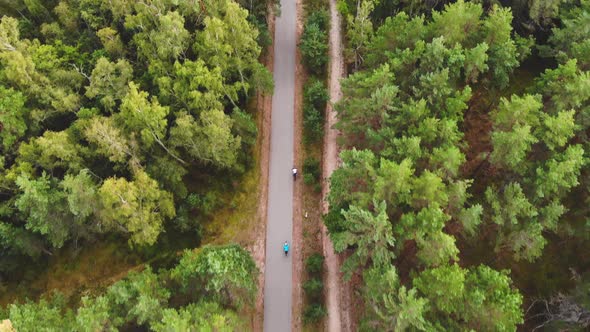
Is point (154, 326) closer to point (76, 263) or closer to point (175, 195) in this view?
point (175, 195)

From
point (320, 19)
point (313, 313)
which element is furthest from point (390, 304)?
point (320, 19)

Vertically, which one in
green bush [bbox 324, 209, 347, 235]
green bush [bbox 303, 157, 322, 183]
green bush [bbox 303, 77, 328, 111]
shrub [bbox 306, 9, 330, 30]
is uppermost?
shrub [bbox 306, 9, 330, 30]

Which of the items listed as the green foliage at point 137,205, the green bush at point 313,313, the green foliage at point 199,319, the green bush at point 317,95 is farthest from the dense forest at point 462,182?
the green foliage at point 137,205

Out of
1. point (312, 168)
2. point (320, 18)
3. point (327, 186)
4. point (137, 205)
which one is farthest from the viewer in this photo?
point (320, 18)

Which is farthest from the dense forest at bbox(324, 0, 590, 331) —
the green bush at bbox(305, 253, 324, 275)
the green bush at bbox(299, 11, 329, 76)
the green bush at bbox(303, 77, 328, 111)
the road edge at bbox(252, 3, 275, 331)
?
the road edge at bbox(252, 3, 275, 331)

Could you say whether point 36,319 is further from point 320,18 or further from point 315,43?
point 320,18

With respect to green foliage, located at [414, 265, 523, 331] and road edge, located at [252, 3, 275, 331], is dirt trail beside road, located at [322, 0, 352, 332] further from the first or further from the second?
green foliage, located at [414, 265, 523, 331]

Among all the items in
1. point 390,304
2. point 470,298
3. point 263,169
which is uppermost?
point 263,169

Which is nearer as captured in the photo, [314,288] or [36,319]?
[36,319]
